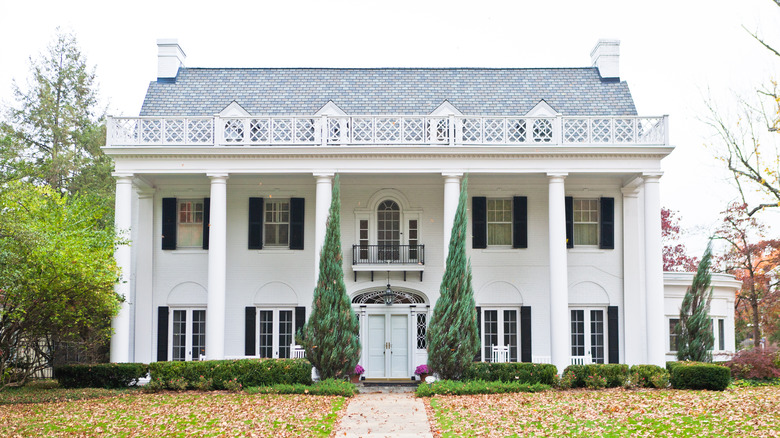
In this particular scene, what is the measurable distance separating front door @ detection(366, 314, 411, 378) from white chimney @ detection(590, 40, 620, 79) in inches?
473

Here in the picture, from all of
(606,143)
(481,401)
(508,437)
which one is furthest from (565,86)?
(508,437)

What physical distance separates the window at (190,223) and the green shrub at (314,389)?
744 centimetres

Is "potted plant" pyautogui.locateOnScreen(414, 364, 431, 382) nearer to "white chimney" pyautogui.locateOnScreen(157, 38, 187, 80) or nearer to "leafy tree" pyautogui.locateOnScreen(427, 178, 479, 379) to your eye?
"leafy tree" pyautogui.locateOnScreen(427, 178, 479, 379)

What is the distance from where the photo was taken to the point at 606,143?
2338cm

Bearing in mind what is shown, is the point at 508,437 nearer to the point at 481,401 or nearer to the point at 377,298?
the point at 481,401

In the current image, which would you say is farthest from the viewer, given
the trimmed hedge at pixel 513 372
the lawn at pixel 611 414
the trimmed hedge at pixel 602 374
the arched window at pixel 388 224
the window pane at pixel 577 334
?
the arched window at pixel 388 224

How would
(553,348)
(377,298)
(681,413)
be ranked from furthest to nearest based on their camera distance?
1. (377,298)
2. (553,348)
3. (681,413)

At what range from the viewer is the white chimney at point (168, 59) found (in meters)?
28.9

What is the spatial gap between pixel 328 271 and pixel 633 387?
9.16 m

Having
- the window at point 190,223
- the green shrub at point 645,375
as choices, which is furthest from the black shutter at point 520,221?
the window at point 190,223

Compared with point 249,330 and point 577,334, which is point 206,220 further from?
point 577,334

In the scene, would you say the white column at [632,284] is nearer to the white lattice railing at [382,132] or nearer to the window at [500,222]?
the white lattice railing at [382,132]

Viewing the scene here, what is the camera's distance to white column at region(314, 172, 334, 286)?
2320cm

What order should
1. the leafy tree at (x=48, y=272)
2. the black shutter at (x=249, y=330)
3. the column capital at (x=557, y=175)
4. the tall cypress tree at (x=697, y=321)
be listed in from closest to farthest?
the leafy tree at (x=48, y=272) → the column capital at (x=557, y=175) → the tall cypress tree at (x=697, y=321) → the black shutter at (x=249, y=330)
